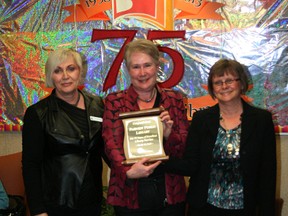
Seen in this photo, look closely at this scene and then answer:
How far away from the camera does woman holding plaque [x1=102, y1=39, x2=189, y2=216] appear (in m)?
1.98

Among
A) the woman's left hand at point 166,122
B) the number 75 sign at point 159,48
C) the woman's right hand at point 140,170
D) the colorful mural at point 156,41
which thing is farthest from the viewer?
the number 75 sign at point 159,48

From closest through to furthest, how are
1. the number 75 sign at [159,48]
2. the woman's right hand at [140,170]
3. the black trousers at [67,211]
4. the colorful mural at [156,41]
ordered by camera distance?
the woman's right hand at [140,170]
the black trousers at [67,211]
the colorful mural at [156,41]
the number 75 sign at [159,48]

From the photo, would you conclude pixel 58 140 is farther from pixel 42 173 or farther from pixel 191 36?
pixel 191 36

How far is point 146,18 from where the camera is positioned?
347 cm

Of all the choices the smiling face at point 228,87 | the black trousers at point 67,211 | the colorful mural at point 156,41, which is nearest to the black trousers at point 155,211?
the black trousers at point 67,211

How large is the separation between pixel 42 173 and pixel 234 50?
212 cm

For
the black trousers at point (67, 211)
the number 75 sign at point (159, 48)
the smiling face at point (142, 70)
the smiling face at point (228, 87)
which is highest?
the number 75 sign at point (159, 48)

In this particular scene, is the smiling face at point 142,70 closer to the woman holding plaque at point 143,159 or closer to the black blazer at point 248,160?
the woman holding plaque at point 143,159

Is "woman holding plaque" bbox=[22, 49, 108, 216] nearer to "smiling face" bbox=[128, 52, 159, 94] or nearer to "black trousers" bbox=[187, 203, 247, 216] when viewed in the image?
"smiling face" bbox=[128, 52, 159, 94]

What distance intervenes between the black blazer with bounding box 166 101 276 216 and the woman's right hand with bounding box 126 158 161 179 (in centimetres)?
14

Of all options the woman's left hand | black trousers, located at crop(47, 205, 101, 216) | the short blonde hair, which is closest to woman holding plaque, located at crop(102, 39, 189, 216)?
the woman's left hand

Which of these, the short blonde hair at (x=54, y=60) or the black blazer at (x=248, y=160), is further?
the short blonde hair at (x=54, y=60)

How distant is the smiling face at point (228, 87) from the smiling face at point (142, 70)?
0.37 m

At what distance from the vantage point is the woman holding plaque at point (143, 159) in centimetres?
198
